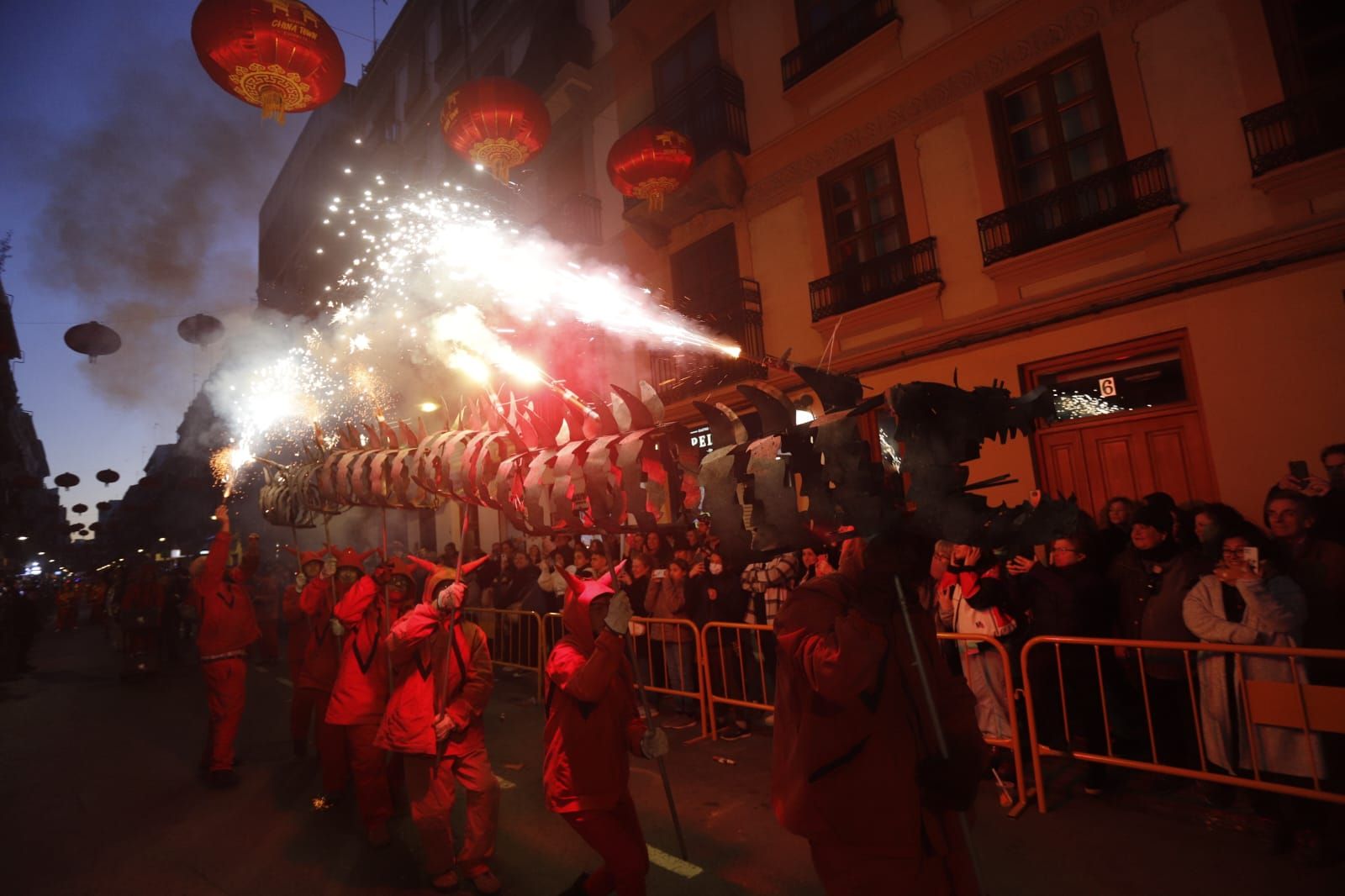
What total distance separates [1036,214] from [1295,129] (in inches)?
93.3

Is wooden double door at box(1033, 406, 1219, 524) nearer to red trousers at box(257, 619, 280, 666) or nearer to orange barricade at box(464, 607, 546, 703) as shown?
orange barricade at box(464, 607, 546, 703)

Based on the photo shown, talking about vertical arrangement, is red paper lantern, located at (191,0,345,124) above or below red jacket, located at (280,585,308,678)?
above

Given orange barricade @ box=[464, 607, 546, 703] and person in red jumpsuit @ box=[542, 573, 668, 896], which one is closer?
person in red jumpsuit @ box=[542, 573, 668, 896]

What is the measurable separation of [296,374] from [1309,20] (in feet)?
55.6

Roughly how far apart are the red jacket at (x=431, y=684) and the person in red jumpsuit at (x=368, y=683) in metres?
0.53

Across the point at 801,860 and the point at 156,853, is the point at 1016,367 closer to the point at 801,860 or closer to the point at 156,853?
the point at 801,860

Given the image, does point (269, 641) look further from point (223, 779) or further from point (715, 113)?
point (715, 113)

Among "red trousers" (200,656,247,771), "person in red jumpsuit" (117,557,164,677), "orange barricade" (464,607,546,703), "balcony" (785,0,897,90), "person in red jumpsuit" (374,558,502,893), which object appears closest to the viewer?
"person in red jumpsuit" (374,558,502,893)

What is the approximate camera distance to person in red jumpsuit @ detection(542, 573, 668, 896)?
3.36 m

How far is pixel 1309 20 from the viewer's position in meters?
6.49

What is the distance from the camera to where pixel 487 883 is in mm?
3879

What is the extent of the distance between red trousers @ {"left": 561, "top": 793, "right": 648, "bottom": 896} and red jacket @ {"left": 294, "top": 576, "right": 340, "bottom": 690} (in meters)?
3.78

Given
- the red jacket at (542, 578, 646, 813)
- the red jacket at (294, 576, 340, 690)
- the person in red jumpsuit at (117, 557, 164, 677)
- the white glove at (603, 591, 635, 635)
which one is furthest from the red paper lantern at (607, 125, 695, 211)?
the person in red jumpsuit at (117, 557, 164, 677)

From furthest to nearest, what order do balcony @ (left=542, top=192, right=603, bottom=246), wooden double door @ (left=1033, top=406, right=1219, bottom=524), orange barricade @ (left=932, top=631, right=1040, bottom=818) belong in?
balcony @ (left=542, top=192, right=603, bottom=246), wooden double door @ (left=1033, top=406, right=1219, bottom=524), orange barricade @ (left=932, top=631, right=1040, bottom=818)
